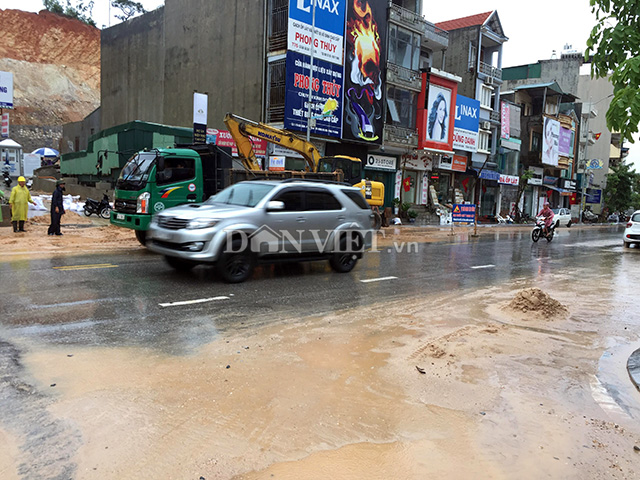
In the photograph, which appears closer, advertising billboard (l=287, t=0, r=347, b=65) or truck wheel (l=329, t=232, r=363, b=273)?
truck wheel (l=329, t=232, r=363, b=273)

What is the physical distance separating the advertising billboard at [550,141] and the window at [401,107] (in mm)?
24775

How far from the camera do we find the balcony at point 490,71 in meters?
40.9

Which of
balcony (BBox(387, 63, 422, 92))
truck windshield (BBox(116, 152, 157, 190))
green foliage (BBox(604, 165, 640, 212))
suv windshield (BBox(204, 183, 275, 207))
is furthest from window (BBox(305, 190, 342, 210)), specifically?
green foliage (BBox(604, 165, 640, 212))

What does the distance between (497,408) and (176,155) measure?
11.0 meters

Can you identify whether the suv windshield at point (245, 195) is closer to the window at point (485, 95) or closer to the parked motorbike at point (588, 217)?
the window at point (485, 95)

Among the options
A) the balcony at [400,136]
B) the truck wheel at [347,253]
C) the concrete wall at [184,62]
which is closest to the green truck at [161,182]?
the truck wheel at [347,253]

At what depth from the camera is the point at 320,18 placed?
25.7 meters

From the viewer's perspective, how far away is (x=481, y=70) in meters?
40.8

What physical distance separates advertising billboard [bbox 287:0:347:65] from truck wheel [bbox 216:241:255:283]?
18631 millimetres

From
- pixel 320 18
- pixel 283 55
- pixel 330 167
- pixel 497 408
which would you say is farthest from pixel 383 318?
pixel 320 18

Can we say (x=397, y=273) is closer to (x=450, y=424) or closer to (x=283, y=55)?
(x=450, y=424)

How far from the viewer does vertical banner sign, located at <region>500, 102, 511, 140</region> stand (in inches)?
1736

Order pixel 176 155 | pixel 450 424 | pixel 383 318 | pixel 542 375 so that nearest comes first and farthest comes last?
pixel 450 424
pixel 542 375
pixel 383 318
pixel 176 155

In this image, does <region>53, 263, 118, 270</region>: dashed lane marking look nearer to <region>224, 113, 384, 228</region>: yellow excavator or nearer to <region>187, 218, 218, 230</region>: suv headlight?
<region>187, 218, 218, 230</region>: suv headlight
